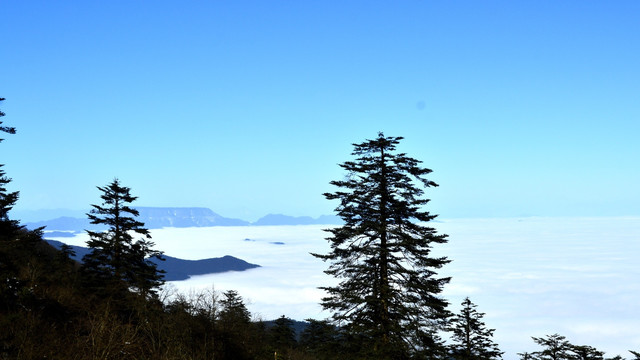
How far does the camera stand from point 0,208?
3250 centimetres

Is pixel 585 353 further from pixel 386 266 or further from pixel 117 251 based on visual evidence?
pixel 117 251

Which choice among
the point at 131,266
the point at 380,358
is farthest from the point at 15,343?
the point at 380,358

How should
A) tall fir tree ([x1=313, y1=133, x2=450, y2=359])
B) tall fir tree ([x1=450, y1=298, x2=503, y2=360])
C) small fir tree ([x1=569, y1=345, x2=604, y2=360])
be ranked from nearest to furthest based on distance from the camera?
tall fir tree ([x1=313, y1=133, x2=450, y2=359]), small fir tree ([x1=569, y1=345, x2=604, y2=360]), tall fir tree ([x1=450, y1=298, x2=503, y2=360])

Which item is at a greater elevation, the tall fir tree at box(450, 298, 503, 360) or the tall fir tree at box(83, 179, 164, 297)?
the tall fir tree at box(83, 179, 164, 297)

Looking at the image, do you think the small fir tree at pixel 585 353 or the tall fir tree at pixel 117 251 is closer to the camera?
the tall fir tree at pixel 117 251

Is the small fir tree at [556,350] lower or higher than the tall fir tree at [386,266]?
lower

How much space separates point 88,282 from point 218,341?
37.7 ft

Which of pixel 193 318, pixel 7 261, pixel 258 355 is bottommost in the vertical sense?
pixel 258 355

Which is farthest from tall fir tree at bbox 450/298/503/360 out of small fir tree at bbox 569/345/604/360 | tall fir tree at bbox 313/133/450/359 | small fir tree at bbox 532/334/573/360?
tall fir tree at bbox 313/133/450/359

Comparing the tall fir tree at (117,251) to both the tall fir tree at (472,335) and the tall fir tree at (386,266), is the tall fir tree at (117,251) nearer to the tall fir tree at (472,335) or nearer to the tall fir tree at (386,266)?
the tall fir tree at (386,266)

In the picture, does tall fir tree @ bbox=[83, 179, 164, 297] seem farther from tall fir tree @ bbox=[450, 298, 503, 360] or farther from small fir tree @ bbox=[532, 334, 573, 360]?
small fir tree @ bbox=[532, 334, 573, 360]

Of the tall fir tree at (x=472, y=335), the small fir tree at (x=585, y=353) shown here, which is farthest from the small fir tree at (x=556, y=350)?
the tall fir tree at (x=472, y=335)

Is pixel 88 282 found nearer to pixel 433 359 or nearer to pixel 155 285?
pixel 155 285

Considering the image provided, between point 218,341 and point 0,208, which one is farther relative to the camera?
point 218,341
